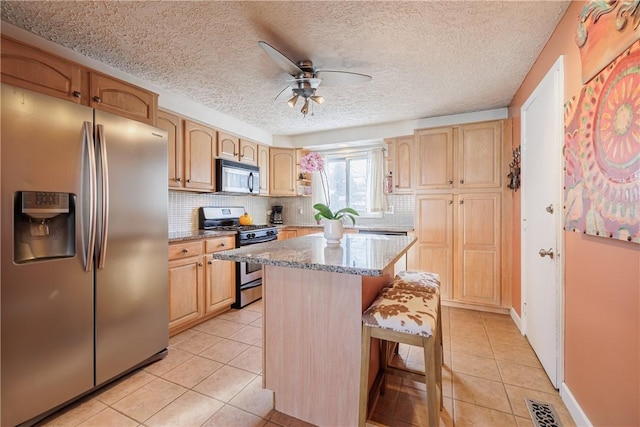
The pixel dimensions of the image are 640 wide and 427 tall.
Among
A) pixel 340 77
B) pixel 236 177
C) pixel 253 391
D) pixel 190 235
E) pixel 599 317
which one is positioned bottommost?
pixel 253 391

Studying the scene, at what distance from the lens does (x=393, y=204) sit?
14.0 ft

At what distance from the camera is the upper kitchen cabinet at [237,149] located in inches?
136

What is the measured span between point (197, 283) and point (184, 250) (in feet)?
1.31

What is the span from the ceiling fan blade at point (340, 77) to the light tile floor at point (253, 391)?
214 centimetres

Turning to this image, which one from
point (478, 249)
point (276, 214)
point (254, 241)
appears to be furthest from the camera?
point (276, 214)

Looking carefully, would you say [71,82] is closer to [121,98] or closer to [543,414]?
[121,98]

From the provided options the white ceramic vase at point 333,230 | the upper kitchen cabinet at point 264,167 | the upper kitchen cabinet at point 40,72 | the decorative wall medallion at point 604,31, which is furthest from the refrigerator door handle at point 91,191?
the decorative wall medallion at point 604,31

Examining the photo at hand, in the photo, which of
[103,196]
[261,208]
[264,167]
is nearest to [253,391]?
[103,196]

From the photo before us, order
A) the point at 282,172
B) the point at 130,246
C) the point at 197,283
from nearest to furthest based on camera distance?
the point at 130,246, the point at 197,283, the point at 282,172

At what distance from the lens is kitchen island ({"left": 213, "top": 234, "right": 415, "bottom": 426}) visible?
1385 mm

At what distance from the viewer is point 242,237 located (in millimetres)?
3270

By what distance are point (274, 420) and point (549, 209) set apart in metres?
2.21

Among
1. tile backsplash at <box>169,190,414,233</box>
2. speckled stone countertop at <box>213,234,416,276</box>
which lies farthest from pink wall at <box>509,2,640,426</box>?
tile backsplash at <box>169,190,414,233</box>

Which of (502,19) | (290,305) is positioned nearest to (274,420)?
(290,305)
